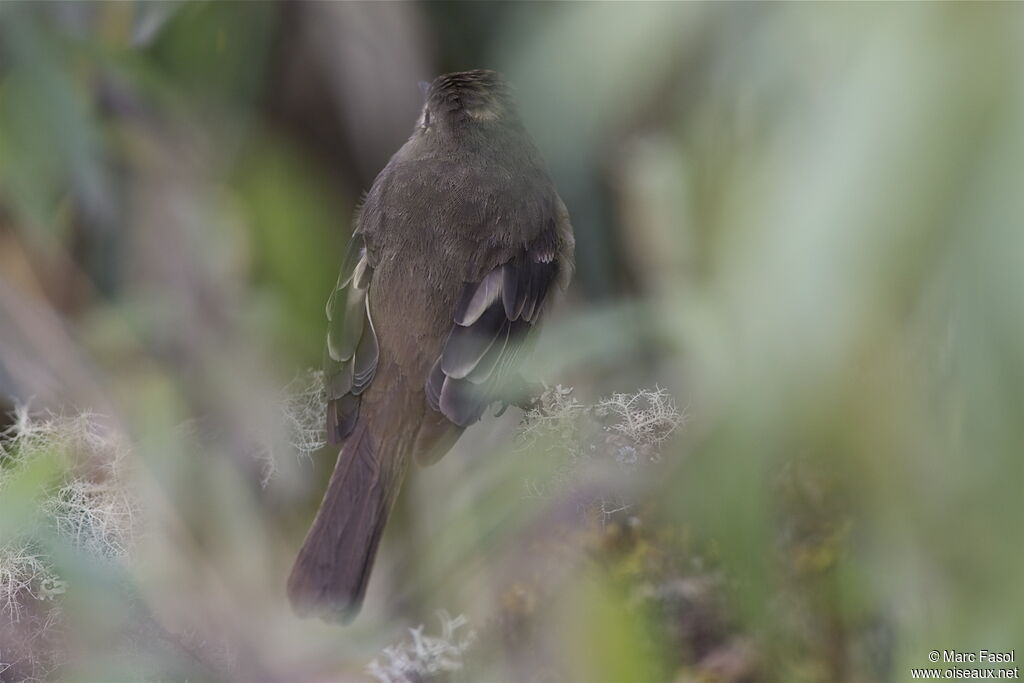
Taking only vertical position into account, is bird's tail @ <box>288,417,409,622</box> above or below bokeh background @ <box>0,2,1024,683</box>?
below

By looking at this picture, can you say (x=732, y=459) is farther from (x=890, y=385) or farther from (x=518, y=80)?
(x=518, y=80)

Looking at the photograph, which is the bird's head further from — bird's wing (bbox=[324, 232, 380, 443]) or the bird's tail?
the bird's tail

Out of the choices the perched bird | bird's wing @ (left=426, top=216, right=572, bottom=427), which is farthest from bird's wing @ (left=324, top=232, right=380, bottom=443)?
bird's wing @ (left=426, top=216, right=572, bottom=427)

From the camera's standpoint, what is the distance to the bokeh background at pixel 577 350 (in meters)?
1.41

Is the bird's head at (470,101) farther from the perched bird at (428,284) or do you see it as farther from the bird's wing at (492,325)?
the bird's wing at (492,325)

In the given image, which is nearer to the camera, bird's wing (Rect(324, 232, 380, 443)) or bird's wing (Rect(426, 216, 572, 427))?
bird's wing (Rect(426, 216, 572, 427))

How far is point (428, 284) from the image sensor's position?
1537 mm

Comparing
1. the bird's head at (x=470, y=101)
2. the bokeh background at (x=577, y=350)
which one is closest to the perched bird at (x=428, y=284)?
the bird's head at (x=470, y=101)

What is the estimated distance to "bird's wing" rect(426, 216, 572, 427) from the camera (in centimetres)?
139

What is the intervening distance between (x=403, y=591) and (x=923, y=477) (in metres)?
0.86

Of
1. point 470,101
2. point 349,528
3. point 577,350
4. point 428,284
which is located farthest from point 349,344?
point 577,350

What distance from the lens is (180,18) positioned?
2.38 m

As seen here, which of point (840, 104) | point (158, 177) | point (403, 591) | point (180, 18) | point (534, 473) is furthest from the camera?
point (158, 177)

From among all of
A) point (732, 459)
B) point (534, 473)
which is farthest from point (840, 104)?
point (534, 473)
